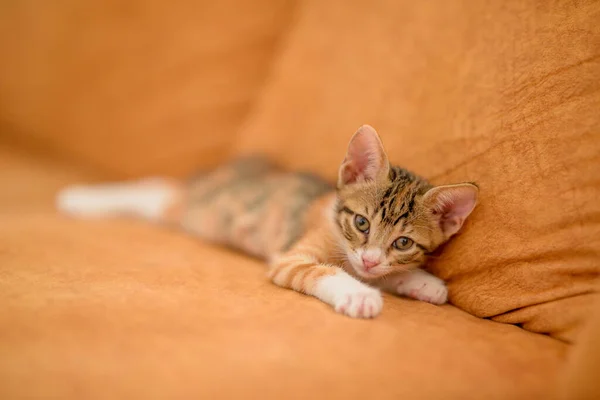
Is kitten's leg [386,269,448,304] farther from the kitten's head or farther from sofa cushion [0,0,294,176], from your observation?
sofa cushion [0,0,294,176]

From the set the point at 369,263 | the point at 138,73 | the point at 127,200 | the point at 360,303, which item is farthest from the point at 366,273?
the point at 138,73

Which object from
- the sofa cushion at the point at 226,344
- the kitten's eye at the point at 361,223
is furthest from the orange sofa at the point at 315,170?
the kitten's eye at the point at 361,223

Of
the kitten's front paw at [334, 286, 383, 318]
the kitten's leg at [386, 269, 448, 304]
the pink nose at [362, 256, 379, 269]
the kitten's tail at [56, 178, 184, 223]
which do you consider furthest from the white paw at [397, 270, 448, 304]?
the kitten's tail at [56, 178, 184, 223]

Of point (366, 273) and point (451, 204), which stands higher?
point (451, 204)

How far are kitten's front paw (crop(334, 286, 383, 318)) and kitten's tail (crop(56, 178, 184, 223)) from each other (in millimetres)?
1145

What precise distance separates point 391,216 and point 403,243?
0.08m

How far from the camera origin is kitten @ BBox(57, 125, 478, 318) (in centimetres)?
116

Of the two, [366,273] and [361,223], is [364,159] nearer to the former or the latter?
[361,223]

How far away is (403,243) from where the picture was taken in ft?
4.10

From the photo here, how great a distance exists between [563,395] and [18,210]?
6.14 ft

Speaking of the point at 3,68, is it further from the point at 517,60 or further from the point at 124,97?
the point at 517,60

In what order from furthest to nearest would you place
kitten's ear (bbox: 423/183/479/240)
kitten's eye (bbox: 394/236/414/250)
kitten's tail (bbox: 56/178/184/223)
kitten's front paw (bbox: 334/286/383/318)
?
1. kitten's tail (bbox: 56/178/184/223)
2. kitten's eye (bbox: 394/236/414/250)
3. kitten's ear (bbox: 423/183/479/240)
4. kitten's front paw (bbox: 334/286/383/318)

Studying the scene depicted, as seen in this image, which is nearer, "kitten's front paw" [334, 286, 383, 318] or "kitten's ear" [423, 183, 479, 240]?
"kitten's front paw" [334, 286, 383, 318]

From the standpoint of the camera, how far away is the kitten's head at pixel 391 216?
1213mm
